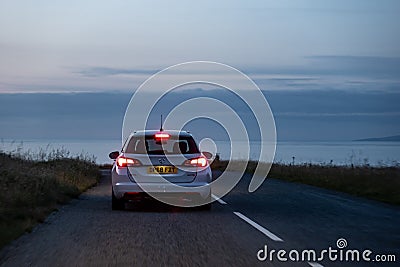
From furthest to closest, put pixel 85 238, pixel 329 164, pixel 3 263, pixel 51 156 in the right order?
pixel 329 164 → pixel 51 156 → pixel 85 238 → pixel 3 263

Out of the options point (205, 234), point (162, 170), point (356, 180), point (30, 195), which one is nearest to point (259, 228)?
point (205, 234)

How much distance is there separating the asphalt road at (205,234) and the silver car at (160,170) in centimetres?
→ 40

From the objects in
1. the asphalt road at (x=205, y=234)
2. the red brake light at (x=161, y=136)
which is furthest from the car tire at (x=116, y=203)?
the red brake light at (x=161, y=136)

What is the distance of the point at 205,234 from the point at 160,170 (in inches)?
152

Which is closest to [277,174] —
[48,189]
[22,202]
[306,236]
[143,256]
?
[48,189]

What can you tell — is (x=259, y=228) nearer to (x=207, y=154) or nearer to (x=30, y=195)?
(x=207, y=154)

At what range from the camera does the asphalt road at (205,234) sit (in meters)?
10.7

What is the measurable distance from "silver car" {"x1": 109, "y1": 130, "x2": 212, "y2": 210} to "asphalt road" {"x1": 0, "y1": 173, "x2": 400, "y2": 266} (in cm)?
40

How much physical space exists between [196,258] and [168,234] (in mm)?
2559

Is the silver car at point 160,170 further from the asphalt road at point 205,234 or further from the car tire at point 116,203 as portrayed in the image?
the asphalt road at point 205,234

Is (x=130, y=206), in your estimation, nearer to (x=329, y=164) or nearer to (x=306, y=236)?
(x=306, y=236)

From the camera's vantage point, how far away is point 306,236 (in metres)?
13.0

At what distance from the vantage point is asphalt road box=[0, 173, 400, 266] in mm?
10734

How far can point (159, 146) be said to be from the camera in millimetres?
17359
